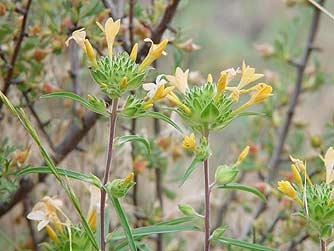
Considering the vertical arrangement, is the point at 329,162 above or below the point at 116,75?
below

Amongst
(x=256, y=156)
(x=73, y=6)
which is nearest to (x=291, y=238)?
(x=256, y=156)

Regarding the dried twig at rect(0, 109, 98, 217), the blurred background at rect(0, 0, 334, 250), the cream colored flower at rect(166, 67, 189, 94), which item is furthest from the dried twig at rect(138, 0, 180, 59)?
the cream colored flower at rect(166, 67, 189, 94)

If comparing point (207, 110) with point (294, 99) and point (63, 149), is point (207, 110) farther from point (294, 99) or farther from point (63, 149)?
point (294, 99)

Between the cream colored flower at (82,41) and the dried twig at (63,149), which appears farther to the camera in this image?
the dried twig at (63,149)

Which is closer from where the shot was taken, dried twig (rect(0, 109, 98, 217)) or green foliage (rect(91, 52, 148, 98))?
green foliage (rect(91, 52, 148, 98))

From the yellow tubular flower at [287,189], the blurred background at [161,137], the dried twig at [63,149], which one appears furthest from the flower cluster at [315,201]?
the dried twig at [63,149]

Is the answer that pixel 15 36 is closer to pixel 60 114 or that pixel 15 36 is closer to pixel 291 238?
pixel 60 114

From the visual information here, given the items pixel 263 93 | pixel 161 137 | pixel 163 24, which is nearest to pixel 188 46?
pixel 163 24

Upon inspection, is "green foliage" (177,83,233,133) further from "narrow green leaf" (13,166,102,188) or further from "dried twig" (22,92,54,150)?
"dried twig" (22,92,54,150)

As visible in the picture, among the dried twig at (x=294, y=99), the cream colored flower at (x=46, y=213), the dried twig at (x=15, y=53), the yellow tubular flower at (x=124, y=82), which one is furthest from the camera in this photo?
the dried twig at (x=294, y=99)

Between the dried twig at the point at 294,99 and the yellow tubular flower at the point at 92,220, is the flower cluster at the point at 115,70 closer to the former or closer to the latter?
the yellow tubular flower at the point at 92,220

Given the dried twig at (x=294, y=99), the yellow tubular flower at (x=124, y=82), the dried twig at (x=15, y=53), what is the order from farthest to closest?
the dried twig at (x=294, y=99) → the dried twig at (x=15, y=53) → the yellow tubular flower at (x=124, y=82)

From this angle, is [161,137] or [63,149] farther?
[161,137]

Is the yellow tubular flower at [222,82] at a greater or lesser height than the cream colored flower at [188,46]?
lesser
